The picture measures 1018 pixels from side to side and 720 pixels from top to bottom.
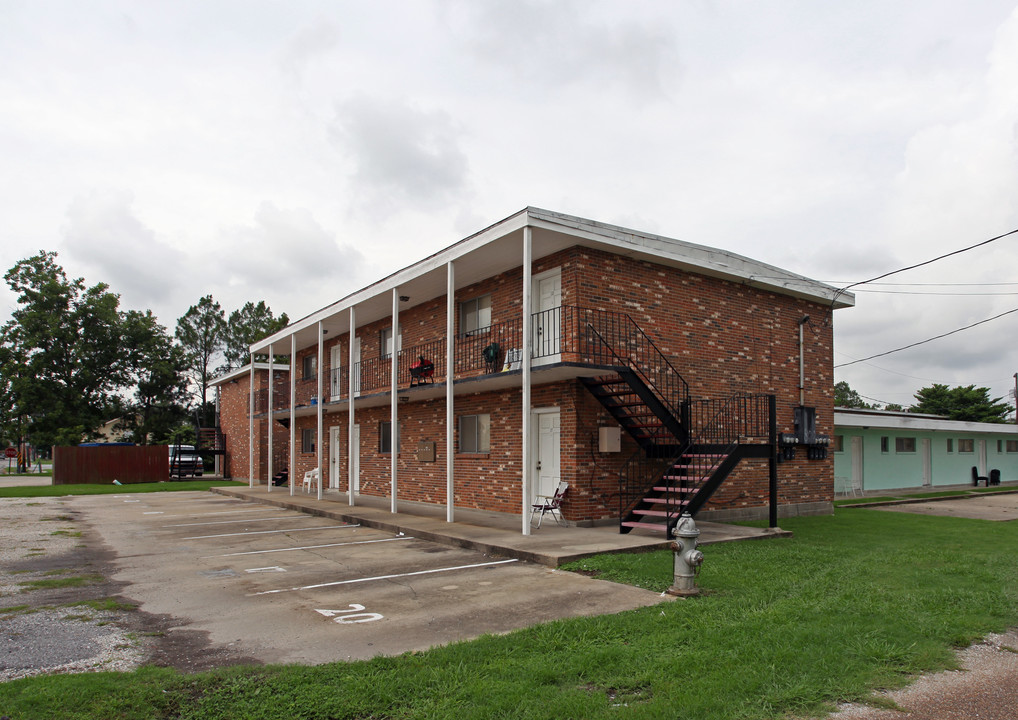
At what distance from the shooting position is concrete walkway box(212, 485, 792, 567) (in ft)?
32.6

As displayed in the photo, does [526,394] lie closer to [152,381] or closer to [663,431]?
[663,431]

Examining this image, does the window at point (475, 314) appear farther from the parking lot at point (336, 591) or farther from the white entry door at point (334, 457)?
the white entry door at point (334, 457)

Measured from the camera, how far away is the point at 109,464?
30469 mm

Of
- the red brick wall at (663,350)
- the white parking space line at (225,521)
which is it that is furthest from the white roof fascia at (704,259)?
the white parking space line at (225,521)

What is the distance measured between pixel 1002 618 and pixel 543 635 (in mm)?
4384

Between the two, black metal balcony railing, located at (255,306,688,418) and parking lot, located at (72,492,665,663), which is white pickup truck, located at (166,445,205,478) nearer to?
parking lot, located at (72,492,665,663)

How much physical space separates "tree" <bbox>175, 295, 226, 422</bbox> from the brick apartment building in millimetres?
44898

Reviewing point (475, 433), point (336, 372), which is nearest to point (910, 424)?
point (475, 433)

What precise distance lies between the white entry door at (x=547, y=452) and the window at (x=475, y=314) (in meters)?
2.65

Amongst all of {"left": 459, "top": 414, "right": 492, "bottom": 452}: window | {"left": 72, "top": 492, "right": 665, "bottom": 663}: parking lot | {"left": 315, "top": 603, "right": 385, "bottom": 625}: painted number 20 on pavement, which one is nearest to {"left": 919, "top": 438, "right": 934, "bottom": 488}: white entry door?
{"left": 459, "top": 414, "right": 492, "bottom": 452}: window

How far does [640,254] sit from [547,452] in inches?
168

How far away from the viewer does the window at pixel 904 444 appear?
85.5 ft

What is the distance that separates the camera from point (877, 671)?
16.5 ft

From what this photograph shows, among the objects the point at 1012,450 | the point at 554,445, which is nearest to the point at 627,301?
the point at 554,445
